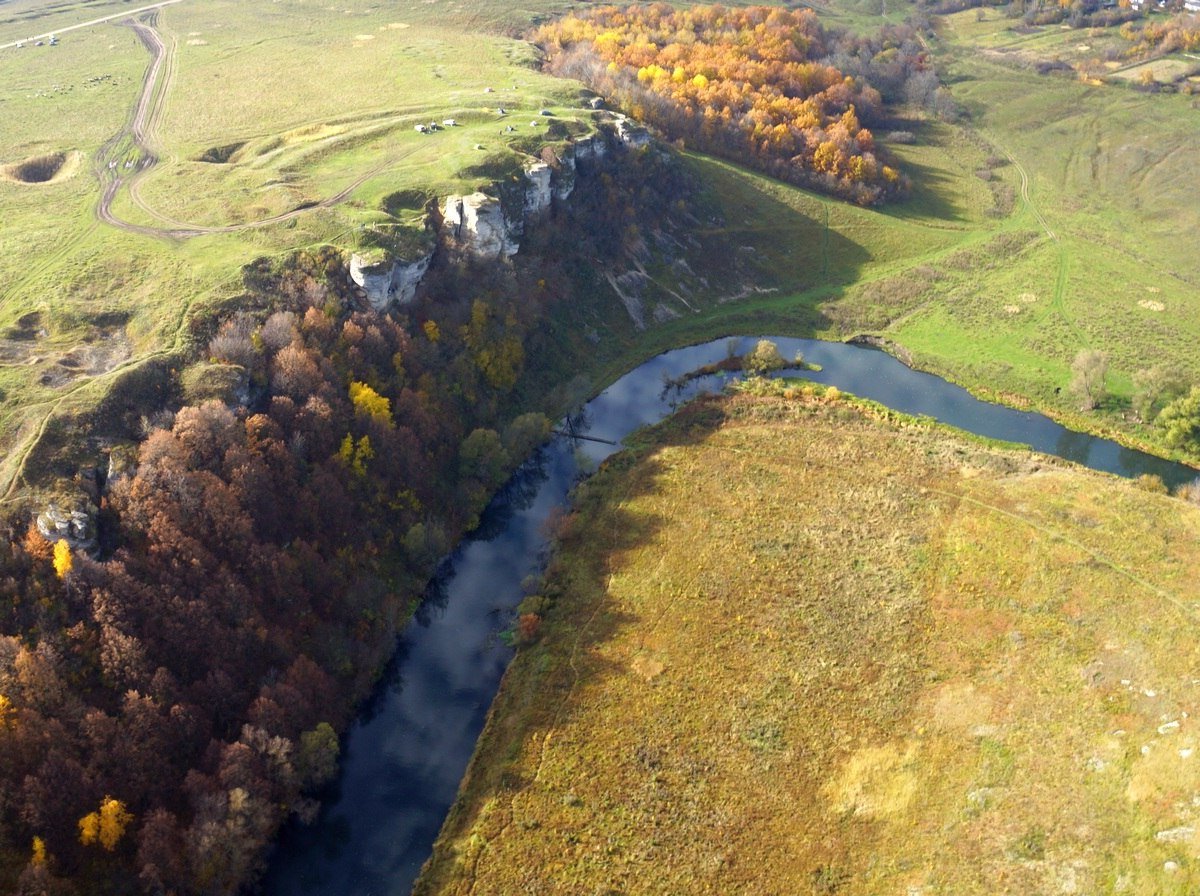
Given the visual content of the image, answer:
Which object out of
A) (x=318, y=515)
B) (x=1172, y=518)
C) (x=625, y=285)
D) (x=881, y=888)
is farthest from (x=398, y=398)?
(x=1172, y=518)

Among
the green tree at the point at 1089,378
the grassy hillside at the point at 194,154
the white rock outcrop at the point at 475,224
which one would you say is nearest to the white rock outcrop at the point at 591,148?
the grassy hillside at the point at 194,154

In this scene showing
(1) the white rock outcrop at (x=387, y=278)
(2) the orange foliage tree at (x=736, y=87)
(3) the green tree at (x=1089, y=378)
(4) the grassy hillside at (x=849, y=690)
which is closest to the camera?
(4) the grassy hillside at (x=849, y=690)

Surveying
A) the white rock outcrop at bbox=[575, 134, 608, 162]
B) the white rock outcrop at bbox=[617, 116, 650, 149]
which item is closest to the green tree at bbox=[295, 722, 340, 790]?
the white rock outcrop at bbox=[575, 134, 608, 162]

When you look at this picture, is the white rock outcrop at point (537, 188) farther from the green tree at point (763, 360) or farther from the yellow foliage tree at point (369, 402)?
the yellow foliage tree at point (369, 402)

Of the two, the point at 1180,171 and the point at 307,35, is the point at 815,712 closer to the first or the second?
the point at 1180,171

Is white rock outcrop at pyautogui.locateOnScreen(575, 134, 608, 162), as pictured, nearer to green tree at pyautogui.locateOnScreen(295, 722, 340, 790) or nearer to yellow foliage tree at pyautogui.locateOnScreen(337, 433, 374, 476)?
yellow foliage tree at pyautogui.locateOnScreen(337, 433, 374, 476)
